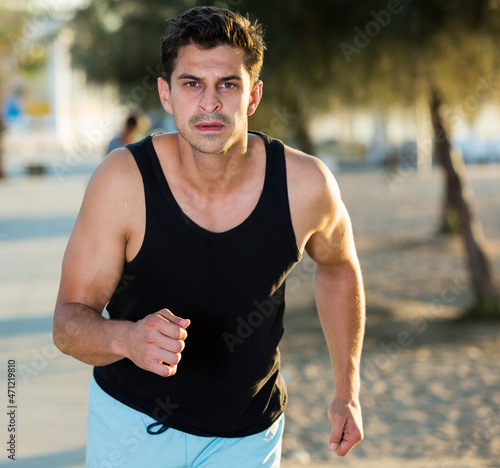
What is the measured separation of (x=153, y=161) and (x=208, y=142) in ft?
0.53

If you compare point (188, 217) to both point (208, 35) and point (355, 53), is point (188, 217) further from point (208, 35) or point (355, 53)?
point (355, 53)

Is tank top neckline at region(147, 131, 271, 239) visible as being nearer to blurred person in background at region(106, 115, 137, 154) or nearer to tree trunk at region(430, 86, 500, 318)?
blurred person in background at region(106, 115, 137, 154)

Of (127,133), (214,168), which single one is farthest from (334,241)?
(127,133)

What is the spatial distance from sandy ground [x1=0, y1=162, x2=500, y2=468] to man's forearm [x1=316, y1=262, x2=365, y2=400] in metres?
1.33

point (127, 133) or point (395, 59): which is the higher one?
point (395, 59)

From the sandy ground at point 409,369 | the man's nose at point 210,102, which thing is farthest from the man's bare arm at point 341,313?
the sandy ground at point 409,369

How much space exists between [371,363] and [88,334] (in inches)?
274

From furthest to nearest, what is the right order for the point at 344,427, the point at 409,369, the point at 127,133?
the point at 127,133 → the point at 409,369 → the point at 344,427

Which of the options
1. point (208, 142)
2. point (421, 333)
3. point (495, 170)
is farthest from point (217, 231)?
point (495, 170)

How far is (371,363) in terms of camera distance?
8.62 metres

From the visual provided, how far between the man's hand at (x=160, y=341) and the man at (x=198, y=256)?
14cm

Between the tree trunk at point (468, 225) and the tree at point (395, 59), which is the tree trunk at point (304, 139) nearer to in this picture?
the tree at point (395, 59)

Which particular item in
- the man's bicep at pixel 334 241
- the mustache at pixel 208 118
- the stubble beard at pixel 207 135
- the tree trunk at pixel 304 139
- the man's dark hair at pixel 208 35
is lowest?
the tree trunk at pixel 304 139

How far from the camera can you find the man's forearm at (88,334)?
195cm
